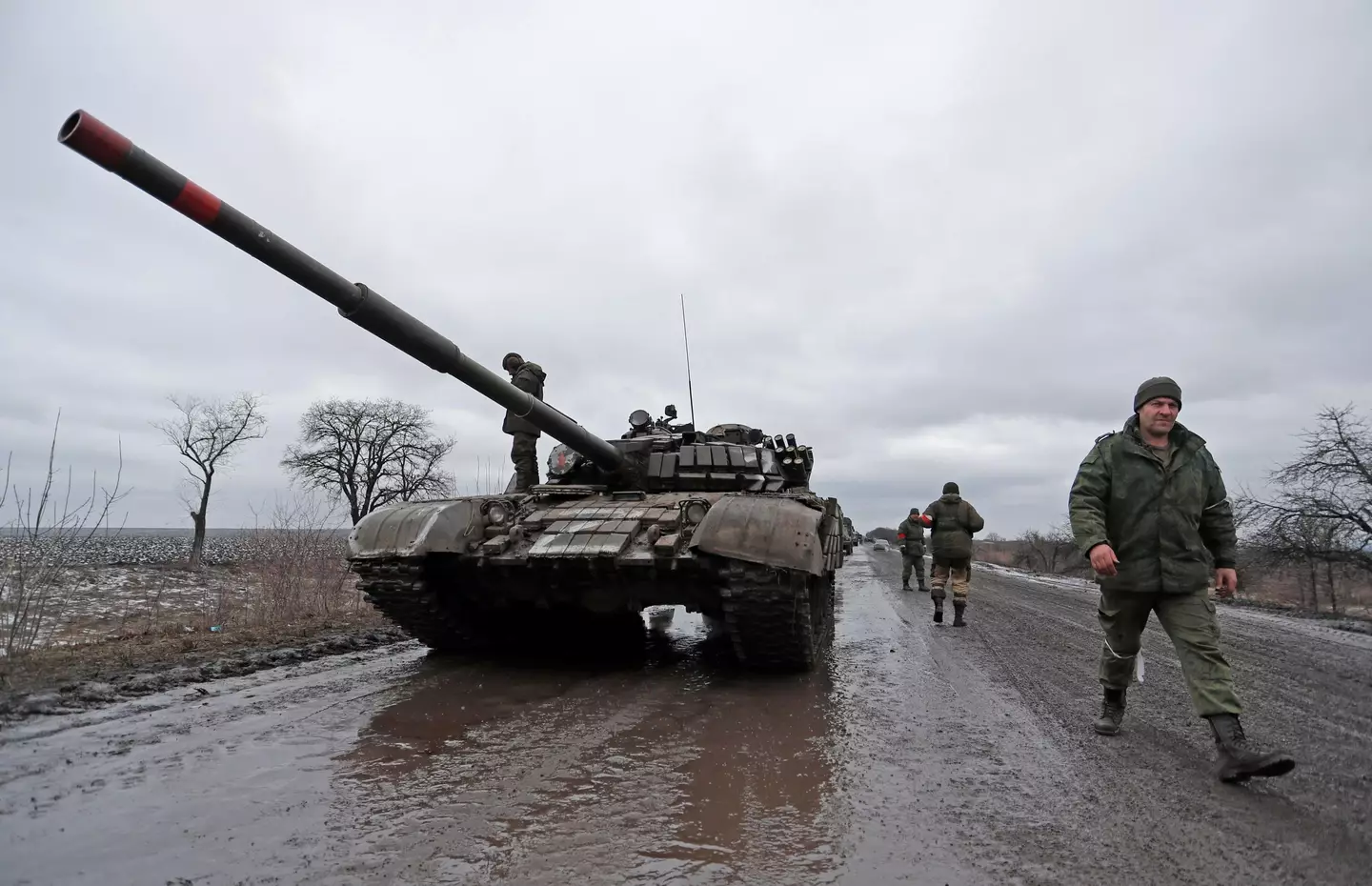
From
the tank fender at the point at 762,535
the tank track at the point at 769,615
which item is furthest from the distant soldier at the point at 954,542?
the tank fender at the point at 762,535

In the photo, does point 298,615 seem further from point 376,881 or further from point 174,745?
point 376,881

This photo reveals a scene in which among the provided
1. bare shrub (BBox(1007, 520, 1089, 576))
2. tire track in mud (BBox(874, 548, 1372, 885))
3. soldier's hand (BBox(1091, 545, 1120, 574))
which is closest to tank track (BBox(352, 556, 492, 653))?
tire track in mud (BBox(874, 548, 1372, 885))

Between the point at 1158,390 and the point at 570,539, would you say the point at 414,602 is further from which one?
the point at 1158,390

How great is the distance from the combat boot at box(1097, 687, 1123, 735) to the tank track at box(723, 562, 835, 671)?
6.41ft

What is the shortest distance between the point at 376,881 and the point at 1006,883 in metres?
2.03

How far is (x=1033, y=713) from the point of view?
482 centimetres

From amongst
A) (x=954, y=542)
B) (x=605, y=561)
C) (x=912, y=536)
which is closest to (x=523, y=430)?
(x=605, y=561)

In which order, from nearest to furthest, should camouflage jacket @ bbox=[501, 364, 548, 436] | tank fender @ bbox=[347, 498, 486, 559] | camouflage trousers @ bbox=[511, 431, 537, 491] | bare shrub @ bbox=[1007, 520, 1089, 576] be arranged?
tank fender @ bbox=[347, 498, 486, 559]
camouflage jacket @ bbox=[501, 364, 548, 436]
camouflage trousers @ bbox=[511, 431, 537, 491]
bare shrub @ bbox=[1007, 520, 1089, 576]

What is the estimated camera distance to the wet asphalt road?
2670mm

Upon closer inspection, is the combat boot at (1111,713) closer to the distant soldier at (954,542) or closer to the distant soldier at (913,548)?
the distant soldier at (954,542)

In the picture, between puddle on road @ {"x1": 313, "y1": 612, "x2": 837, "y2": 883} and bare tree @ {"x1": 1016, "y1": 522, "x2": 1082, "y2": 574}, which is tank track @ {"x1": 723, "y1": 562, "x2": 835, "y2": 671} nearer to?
puddle on road @ {"x1": 313, "y1": 612, "x2": 837, "y2": 883}

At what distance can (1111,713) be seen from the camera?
4.36 meters

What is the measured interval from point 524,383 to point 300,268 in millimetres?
3134

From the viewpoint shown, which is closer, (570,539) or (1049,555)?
(570,539)
